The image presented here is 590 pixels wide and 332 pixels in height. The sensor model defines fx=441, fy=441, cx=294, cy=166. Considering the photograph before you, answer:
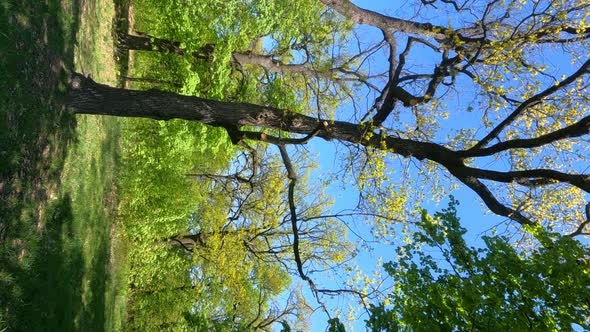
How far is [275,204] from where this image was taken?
53.0 feet

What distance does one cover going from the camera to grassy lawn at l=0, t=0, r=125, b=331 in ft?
20.9

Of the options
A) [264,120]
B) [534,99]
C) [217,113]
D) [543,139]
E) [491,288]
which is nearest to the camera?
[491,288]

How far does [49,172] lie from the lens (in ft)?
25.9

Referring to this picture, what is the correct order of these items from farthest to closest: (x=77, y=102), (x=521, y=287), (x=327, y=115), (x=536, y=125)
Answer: (x=327, y=115) → (x=536, y=125) → (x=77, y=102) → (x=521, y=287)

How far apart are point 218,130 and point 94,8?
4360mm

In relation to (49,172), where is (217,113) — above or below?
above

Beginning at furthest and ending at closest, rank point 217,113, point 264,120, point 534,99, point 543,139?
point 264,120 < point 217,113 < point 534,99 < point 543,139

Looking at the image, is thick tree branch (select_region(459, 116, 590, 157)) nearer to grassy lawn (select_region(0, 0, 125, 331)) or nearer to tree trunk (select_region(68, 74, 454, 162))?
tree trunk (select_region(68, 74, 454, 162))

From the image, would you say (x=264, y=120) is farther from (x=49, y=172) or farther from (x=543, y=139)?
(x=543, y=139)

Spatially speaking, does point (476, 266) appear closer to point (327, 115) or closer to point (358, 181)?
point (358, 181)

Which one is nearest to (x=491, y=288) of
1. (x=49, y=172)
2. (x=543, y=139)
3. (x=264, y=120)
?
(x=543, y=139)

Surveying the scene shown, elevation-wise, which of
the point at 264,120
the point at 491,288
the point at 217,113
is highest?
the point at 217,113

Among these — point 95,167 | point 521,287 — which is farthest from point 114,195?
point 521,287

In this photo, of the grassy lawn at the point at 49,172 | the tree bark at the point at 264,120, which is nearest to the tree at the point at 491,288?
the tree bark at the point at 264,120
